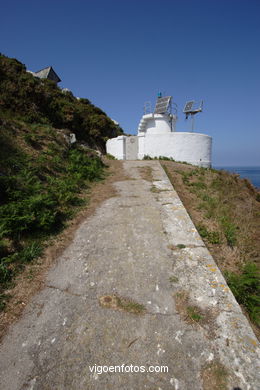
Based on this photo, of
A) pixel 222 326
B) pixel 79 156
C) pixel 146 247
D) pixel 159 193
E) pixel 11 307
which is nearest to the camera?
pixel 222 326

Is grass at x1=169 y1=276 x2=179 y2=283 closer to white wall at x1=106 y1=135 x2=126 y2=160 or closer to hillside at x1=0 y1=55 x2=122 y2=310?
hillside at x1=0 y1=55 x2=122 y2=310

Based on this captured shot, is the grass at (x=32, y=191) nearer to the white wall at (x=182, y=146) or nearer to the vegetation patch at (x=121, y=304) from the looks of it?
the vegetation patch at (x=121, y=304)

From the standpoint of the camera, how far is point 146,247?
12.7ft

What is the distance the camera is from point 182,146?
1617 centimetres

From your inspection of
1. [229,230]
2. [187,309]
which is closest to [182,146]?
[229,230]

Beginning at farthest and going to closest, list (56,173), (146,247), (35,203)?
(56,173) → (35,203) → (146,247)

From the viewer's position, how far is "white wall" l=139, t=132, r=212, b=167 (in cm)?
1614

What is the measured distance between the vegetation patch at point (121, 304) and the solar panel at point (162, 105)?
1885 centimetres

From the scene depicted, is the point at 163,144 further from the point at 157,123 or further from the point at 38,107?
the point at 38,107

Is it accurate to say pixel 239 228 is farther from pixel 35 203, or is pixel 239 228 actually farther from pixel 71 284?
pixel 35 203

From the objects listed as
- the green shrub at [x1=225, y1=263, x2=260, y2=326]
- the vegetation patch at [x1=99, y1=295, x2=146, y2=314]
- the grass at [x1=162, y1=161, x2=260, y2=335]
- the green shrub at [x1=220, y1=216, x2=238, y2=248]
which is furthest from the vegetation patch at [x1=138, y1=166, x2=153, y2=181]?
the vegetation patch at [x1=99, y1=295, x2=146, y2=314]

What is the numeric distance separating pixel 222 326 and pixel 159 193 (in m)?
4.86

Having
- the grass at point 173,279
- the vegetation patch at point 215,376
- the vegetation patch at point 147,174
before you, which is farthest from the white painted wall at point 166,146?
the vegetation patch at point 215,376

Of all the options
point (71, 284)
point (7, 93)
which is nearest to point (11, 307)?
point (71, 284)
